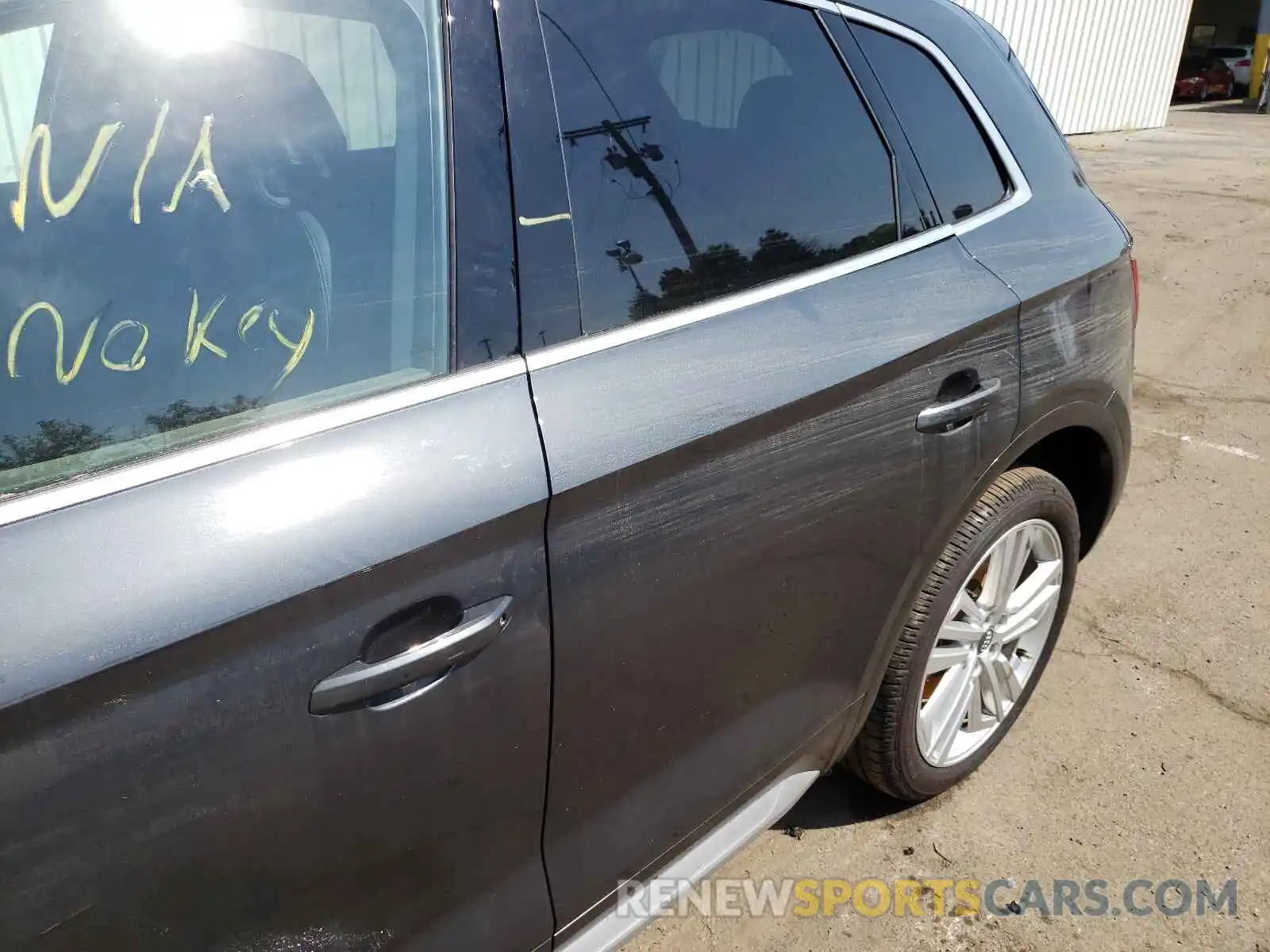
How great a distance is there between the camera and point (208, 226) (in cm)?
117

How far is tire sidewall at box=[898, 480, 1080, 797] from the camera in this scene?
205 centimetres

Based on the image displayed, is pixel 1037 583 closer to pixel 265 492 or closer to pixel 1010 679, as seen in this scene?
pixel 1010 679

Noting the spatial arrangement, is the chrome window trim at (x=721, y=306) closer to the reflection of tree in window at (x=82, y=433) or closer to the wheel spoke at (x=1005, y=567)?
the reflection of tree in window at (x=82, y=433)

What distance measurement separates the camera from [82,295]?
3.63ft

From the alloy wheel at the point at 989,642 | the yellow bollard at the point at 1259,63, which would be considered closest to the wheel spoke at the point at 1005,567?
the alloy wheel at the point at 989,642

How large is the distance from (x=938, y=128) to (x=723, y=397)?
0.96 meters

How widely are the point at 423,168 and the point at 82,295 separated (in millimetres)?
437

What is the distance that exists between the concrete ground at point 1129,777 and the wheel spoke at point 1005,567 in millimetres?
501

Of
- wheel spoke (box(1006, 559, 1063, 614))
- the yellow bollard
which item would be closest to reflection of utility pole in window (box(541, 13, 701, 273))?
wheel spoke (box(1006, 559, 1063, 614))

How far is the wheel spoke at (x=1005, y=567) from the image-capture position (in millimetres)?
2246

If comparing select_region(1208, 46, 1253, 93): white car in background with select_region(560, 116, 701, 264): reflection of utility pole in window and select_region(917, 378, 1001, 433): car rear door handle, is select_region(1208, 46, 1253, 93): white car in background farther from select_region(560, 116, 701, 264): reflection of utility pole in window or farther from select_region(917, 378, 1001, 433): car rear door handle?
select_region(560, 116, 701, 264): reflection of utility pole in window

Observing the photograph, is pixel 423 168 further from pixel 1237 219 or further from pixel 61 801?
pixel 1237 219

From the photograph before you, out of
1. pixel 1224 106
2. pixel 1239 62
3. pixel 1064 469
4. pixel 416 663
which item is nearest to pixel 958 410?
pixel 1064 469

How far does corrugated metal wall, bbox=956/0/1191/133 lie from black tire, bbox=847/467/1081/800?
13.6 meters
